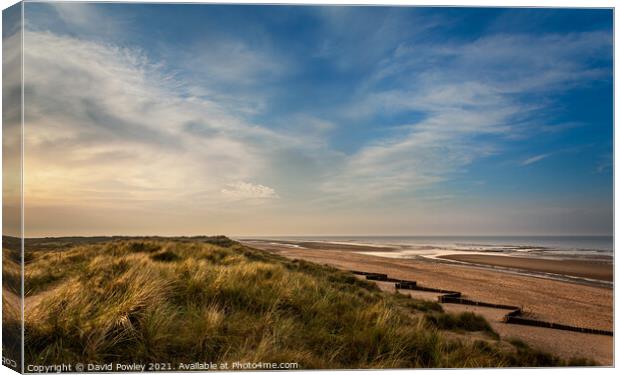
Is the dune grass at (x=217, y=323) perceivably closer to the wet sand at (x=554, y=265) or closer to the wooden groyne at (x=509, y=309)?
the wooden groyne at (x=509, y=309)

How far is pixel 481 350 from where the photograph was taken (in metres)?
4.43

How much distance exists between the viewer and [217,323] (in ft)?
13.1

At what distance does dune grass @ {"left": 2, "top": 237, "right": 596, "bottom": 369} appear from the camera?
377cm

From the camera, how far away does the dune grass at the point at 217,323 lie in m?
3.77

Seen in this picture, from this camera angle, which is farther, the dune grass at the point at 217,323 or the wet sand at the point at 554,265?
the wet sand at the point at 554,265

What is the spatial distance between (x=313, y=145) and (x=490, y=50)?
227cm

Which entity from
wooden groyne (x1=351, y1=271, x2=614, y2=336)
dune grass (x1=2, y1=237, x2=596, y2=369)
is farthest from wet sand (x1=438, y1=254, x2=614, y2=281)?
dune grass (x1=2, y1=237, x2=596, y2=369)

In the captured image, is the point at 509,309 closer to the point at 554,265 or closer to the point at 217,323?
the point at 217,323

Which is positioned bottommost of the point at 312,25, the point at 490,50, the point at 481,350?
the point at 481,350

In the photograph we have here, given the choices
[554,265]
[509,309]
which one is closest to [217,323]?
[509,309]

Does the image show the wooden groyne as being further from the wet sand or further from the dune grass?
the wet sand

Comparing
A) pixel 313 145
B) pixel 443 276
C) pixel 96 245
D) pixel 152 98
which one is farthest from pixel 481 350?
pixel 443 276

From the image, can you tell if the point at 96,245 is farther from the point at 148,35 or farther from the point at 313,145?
the point at 313,145

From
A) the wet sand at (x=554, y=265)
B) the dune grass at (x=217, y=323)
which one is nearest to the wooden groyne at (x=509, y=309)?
the dune grass at (x=217, y=323)
